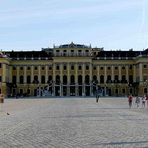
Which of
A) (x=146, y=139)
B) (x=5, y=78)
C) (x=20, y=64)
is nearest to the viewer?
(x=146, y=139)

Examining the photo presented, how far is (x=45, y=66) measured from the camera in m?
115

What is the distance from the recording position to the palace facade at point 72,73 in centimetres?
11400

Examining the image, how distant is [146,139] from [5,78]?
319 ft

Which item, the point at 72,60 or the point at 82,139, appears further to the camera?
the point at 72,60

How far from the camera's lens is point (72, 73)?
115 m

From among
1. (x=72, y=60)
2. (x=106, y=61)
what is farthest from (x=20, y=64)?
(x=106, y=61)

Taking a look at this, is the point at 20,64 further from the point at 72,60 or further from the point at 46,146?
the point at 46,146

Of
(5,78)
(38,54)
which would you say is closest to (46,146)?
(5,78)

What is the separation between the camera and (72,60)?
114250mm

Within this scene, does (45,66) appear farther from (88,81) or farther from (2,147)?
(2,147)

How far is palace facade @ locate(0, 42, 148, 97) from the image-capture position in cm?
11400

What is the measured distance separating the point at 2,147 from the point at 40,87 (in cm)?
10354

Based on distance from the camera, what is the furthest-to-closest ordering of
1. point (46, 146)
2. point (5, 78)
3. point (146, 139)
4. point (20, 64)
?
point (20, 64), point (5, 78), point (146, 139), point (46, 146)

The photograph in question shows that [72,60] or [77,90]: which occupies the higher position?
[72,60]
